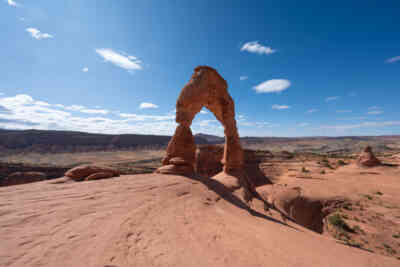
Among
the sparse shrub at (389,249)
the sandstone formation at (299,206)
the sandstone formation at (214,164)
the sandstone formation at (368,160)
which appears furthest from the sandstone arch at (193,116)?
the sandstone formation at (368,160)

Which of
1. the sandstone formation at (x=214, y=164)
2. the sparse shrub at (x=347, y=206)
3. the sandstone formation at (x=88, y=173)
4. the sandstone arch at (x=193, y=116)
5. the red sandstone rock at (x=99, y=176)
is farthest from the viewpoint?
the sandstone formation at (x=214, y=164)

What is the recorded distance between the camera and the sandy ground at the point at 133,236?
7.62 ft

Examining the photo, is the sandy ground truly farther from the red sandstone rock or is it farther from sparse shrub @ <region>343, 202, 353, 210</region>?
sparse shrub @ <region>343, 202, 353, 210</region>

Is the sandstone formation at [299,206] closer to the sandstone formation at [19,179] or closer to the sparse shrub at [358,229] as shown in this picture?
the sparse shrub at [358,229]

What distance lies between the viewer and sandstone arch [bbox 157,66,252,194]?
30.5 ft

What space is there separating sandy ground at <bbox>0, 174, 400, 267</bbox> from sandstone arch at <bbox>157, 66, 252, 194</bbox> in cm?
393

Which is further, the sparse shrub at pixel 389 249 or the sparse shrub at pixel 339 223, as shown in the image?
the sparse shrub at pixel 339 223

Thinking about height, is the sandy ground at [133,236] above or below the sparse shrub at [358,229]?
above

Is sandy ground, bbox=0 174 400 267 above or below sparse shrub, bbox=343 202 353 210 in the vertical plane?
above

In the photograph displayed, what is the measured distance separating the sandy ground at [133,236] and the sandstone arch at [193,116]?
393 cm

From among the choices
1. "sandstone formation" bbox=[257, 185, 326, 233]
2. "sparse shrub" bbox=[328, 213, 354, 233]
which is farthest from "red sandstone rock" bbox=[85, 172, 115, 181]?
"sparse shrub" bbox=[328, 213, 354, 233]

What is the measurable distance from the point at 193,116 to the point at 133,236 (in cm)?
A: 833

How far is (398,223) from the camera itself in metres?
8.23

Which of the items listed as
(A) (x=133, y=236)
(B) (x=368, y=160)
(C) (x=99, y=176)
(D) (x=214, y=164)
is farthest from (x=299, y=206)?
(B) (x=368, y=160)
